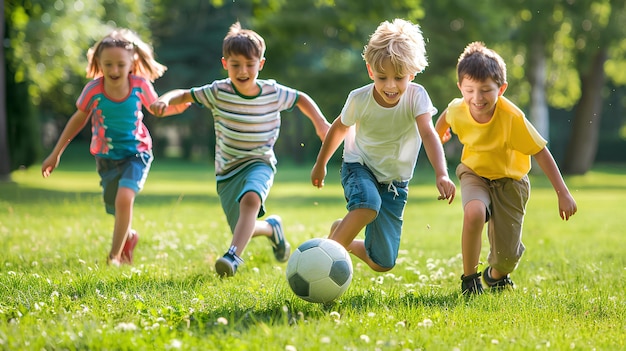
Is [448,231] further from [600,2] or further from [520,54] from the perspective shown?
[520,54]

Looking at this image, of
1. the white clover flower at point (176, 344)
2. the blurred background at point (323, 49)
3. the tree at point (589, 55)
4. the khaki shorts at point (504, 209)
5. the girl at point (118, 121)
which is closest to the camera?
the white clover flower at point (176, 344)

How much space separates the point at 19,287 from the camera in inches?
204

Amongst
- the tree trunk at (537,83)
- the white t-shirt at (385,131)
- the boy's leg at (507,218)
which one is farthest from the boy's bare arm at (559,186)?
the tree trunk at (537,83)

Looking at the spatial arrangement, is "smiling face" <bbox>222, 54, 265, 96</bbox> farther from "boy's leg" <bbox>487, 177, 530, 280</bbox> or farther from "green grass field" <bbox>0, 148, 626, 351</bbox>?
"boy's leg" <bbox>487, 177, 530, 280</bbox>

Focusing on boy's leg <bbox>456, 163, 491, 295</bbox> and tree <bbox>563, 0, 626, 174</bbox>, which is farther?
tree <bbox>563, 0, 626, 174</bbox>

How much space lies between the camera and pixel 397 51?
5.29 meters

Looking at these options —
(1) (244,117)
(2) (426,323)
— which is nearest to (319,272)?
(2) (426,323)

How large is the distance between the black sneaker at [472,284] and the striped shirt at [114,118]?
3195 mm

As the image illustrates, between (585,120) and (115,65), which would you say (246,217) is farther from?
(585,120)

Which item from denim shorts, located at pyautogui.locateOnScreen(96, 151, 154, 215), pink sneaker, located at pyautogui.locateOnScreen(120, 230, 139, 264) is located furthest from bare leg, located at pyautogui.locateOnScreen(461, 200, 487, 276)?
pink sneaker, located at pyautogui.locateOnScreen(120, 230, 139, 264)

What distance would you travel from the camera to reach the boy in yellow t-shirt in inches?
216

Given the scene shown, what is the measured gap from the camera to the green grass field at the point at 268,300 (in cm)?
390

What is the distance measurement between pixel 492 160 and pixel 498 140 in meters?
0.17

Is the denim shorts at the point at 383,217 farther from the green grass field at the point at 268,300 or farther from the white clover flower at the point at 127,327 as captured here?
the white clover flower at the point at 127,327
